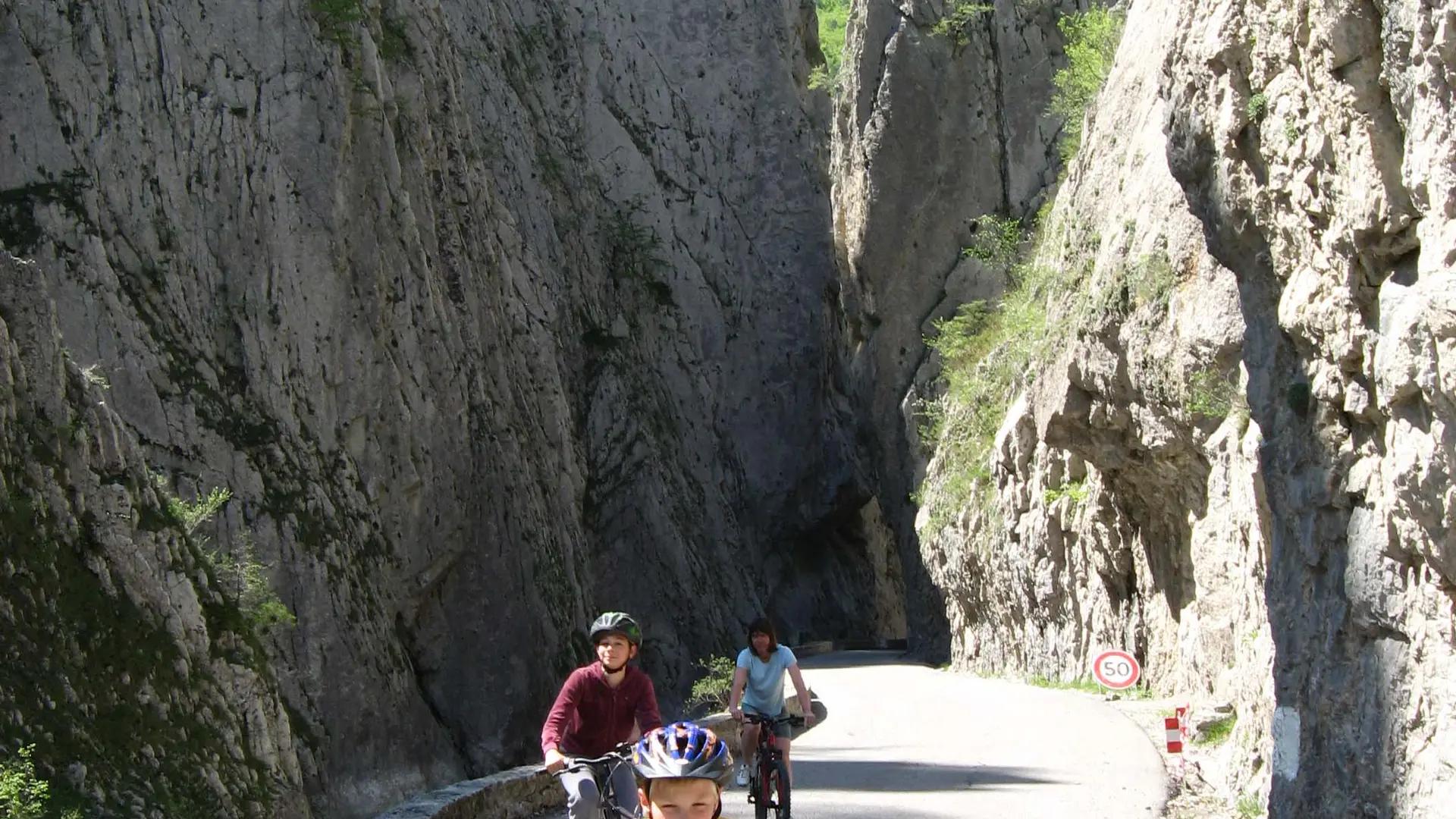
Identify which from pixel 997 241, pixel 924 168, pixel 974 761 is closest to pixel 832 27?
pixel 924 168

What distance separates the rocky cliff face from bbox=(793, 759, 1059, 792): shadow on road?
2171mm

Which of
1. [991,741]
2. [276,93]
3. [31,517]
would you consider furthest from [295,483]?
[31,517]

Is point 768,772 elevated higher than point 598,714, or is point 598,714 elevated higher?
point 598,714

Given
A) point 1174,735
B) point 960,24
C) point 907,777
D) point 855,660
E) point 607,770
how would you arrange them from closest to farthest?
point 607,770 → point 1174,735 → point 907,777 → point 855,660 → point 960,24

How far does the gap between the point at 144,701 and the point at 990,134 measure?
3466 centimetres

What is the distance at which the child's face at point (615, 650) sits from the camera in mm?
6762

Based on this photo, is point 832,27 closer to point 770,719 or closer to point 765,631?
point 765,631

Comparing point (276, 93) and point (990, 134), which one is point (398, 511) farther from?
point (990, 134)

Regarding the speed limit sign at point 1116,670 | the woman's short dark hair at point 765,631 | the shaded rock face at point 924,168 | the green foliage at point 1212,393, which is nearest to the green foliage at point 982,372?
the shaded rock face at point 924,168

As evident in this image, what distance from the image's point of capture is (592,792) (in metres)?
6.51

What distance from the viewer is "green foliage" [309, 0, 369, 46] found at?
69.9ft

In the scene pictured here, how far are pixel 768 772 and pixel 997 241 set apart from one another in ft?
98.4

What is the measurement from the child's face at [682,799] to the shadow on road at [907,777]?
28.2ft

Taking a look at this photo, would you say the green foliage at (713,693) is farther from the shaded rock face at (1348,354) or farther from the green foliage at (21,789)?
the green foliage at (21,789)
